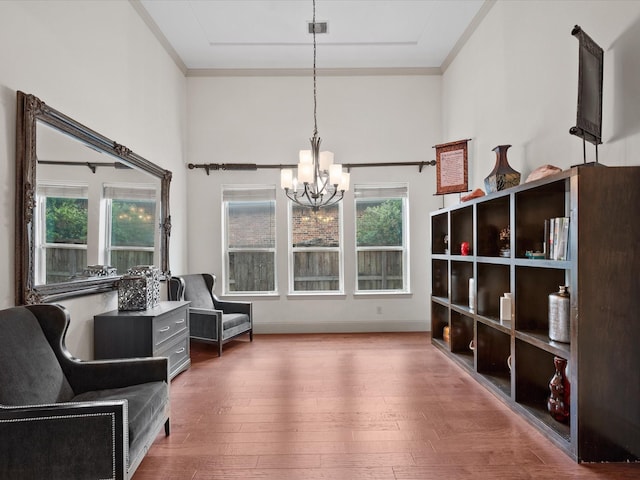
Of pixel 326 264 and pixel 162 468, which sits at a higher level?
pixel 326 264

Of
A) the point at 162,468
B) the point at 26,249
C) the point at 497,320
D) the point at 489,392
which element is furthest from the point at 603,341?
the point at 26,249

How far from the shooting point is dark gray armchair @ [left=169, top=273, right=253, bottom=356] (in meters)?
4.82

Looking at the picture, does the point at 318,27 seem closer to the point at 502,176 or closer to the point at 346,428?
the point at 502,176

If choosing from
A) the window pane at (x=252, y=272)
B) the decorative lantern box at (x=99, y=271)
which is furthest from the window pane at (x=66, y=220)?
the window pane at (x=252, y=272)

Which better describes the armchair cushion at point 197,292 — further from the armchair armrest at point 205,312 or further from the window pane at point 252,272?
the window pane at point 252,272

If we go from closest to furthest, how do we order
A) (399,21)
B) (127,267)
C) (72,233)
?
(72,233) → (127,267) → (399,21)

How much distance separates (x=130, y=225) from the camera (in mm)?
4027

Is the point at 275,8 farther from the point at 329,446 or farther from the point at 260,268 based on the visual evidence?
the point at 329,446

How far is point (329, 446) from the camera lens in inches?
103

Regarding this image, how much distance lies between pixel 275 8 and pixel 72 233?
3.34 metres

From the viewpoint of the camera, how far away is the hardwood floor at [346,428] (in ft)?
7.68

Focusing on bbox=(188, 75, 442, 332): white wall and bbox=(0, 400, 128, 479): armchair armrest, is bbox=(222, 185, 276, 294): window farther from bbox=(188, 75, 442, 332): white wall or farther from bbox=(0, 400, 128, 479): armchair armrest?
bbox=(0, 400, 128, 479): armchair armrest

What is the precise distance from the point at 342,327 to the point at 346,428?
3.22 meters

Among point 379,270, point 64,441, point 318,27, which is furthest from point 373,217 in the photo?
point 64,441
